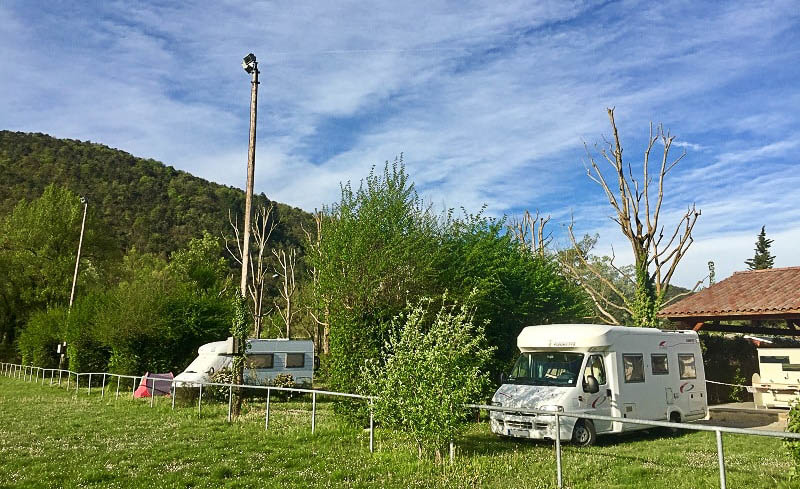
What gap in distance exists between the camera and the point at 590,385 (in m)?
12.3

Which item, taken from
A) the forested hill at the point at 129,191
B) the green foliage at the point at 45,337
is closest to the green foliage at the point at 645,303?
the green foliage at the point at 45,337

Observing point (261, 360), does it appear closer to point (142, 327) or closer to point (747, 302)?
point (142, 327)

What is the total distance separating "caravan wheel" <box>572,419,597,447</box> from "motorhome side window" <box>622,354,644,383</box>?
1.77 metres

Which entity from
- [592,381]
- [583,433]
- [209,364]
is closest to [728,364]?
[592,381]

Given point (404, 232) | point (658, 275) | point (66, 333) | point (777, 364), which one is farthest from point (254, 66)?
point (66, 333)

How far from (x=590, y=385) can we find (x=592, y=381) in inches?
5.2

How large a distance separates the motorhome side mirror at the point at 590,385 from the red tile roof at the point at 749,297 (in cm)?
706

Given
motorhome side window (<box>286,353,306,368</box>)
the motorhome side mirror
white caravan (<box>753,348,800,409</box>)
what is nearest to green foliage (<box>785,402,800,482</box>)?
the motorhome side mirror

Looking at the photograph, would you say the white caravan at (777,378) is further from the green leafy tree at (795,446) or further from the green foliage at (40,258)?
the green foliage at (40,258)

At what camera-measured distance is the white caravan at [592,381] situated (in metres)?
11.8

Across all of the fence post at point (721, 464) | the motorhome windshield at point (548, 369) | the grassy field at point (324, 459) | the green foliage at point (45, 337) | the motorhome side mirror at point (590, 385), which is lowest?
the grassy field at point (324, 459)

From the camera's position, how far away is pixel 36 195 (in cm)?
6144

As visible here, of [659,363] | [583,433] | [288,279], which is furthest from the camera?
[288,279]

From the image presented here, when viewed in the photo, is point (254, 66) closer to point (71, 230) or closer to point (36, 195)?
point (71, 230)
